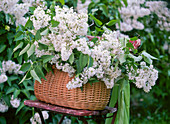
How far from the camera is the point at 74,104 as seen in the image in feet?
3.94

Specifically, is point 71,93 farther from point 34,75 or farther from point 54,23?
point 54,23

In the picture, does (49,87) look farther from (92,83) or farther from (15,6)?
(15,6)

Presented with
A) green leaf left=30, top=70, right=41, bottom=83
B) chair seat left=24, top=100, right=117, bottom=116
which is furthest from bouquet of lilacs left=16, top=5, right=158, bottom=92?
chair seat left=24, top=100, right=117, bottom=116

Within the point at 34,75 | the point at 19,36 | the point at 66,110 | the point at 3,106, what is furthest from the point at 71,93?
the point at 3,106

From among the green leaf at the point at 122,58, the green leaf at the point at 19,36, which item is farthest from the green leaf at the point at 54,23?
the green leaf at the point at 122,58

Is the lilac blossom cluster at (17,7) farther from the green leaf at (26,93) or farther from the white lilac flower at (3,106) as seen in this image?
the white lilac flower at (3,106)

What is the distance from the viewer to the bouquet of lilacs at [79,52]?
44.1 inches

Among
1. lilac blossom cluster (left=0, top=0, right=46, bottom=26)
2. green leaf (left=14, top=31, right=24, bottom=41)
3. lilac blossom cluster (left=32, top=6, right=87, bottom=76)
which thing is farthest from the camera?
lilac blossom cluster (left=0, top=0, right=46, bottom=26)

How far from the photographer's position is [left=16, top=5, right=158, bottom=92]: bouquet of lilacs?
1.12 m

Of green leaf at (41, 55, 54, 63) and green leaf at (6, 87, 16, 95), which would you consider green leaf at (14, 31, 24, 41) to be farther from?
green leaf at (6, 87, 16, 95)

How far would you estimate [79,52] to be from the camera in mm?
1168

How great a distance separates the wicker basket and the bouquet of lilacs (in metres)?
0.05

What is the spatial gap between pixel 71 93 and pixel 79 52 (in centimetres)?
22

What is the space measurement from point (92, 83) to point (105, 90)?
9cm
